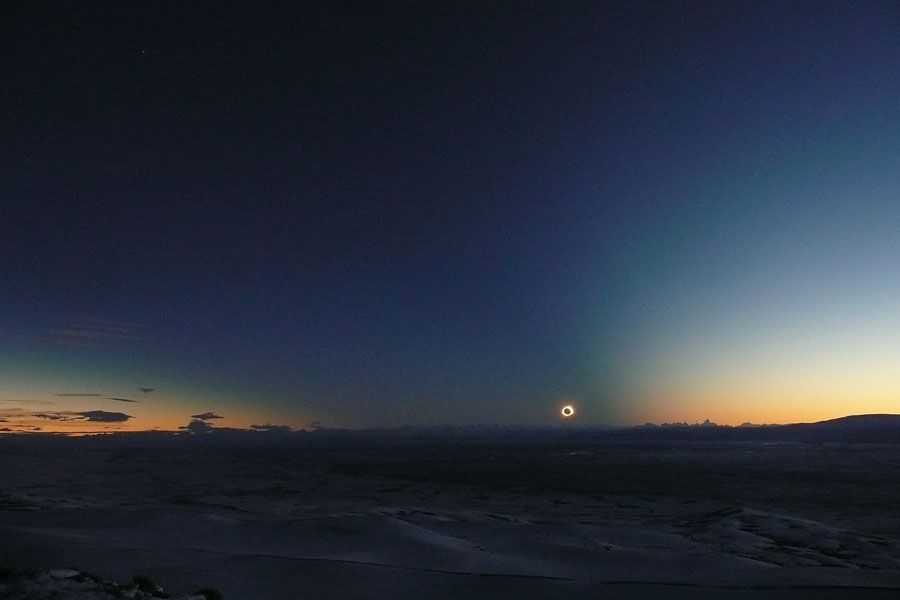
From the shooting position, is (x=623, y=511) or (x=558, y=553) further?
(x=623, y=511)

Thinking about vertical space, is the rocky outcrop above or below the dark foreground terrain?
above

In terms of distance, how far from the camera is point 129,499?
104 ft

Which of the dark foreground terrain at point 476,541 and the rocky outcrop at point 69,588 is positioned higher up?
the rocky outcrop at point 69,588

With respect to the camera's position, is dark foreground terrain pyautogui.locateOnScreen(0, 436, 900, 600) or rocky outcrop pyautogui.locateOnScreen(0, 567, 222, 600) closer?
rocky outcrop pyautogui.locateOnScreen(0, 567, 222, 600)

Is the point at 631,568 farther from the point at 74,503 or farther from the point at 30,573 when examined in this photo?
the point at 74,503

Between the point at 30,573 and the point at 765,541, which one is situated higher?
the point at 30,573

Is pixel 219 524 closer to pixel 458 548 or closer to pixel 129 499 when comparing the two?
pixel 458 548

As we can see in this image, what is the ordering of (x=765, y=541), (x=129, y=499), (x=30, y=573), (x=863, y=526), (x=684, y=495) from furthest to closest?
(x=684, y=495) → (x=129, y=499) → (x=863, y=526) → (x=765, y=541) → (x=30, y=573)

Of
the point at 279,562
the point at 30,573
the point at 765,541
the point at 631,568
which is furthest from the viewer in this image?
the point at 765,541

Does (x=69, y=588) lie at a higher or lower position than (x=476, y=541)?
higher

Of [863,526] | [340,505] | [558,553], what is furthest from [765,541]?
[340,505]

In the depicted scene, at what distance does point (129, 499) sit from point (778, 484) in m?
Answer: 41.7

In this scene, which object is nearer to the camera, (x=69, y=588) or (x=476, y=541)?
(x=69, y=588)

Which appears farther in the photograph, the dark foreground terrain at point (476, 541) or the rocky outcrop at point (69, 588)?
the dark foreground terrain at point (476, 541)
